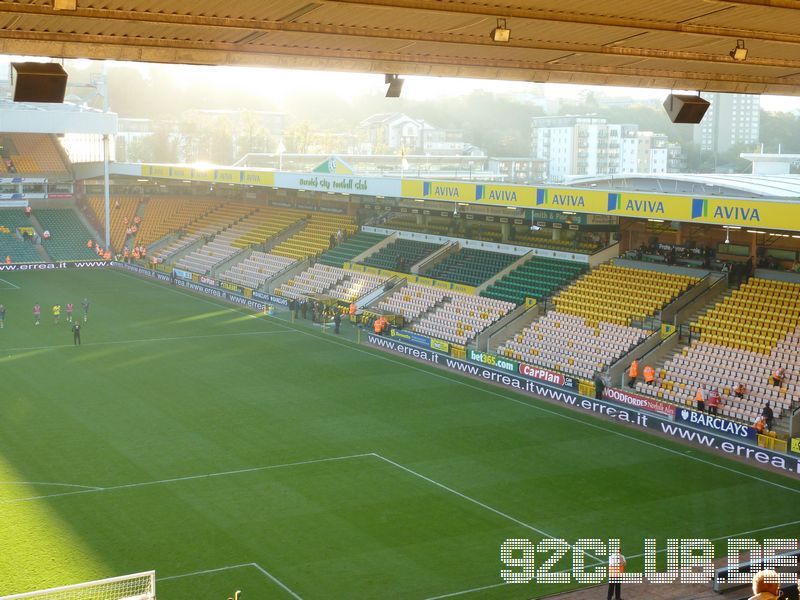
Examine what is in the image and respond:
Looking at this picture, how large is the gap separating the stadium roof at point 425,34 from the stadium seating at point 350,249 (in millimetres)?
35260

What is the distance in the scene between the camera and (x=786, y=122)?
402 feet

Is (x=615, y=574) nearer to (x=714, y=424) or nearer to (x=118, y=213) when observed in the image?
(x=714, y=424)

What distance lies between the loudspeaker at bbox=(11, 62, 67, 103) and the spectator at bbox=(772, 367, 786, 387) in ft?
74.0

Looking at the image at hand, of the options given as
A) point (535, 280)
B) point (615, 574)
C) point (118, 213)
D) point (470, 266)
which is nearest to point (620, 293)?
point (535, 280)

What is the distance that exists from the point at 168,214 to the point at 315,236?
61.0ft

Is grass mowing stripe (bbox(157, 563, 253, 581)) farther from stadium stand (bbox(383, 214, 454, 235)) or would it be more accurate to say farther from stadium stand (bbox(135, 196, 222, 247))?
stadium stand (bbox(135, 196, 222, 247))

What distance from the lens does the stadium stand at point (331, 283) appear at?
4696 centimetres

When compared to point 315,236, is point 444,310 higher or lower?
lower

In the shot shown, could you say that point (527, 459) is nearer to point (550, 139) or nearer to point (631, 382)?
point (631, 382)

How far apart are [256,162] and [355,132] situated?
46.3 metres

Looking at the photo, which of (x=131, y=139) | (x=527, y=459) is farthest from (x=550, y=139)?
(x=527, y=459)

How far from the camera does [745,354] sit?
A: 98.9ft

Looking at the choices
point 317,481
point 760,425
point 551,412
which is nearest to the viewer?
point 317,481

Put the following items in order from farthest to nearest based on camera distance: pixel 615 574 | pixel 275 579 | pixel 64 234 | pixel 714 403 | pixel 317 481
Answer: pixel 64 234 < pixel 714 403 < pixel 317 481 < pixel 275 579 < pixel 615 574
